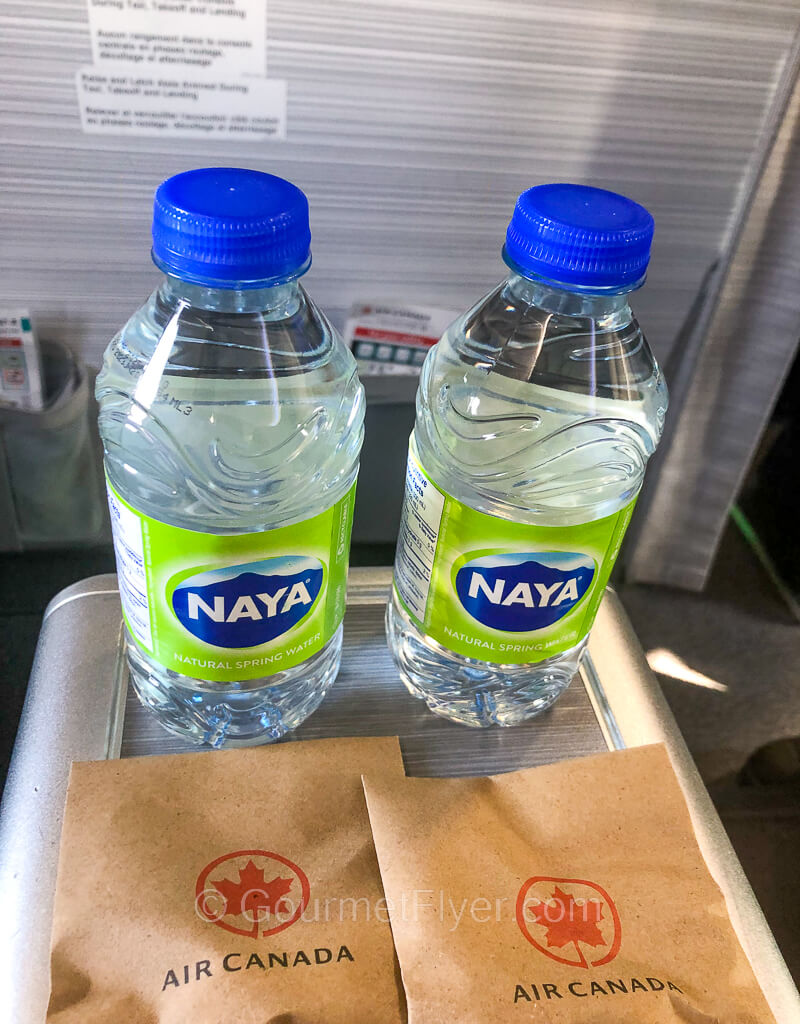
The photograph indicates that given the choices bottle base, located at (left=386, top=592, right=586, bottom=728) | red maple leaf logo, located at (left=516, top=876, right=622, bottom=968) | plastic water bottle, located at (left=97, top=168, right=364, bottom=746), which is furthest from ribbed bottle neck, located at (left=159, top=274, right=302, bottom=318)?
red maple leaf logo, located at (left=516, top=876, right=622, bottom=968)

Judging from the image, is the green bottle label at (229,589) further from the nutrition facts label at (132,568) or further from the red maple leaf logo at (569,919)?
the red maple leaf logo at (569,919)

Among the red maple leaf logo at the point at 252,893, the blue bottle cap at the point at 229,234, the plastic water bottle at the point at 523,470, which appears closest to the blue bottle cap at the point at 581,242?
the plastic water bottle at the point at 523,470

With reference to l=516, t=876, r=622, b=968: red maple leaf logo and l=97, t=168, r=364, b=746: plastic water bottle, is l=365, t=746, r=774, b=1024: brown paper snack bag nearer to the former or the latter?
l=516, t=876, r=622, b=968: red maple leaf logo

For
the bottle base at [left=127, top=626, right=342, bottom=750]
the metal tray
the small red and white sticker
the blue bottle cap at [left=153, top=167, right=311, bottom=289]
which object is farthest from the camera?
the small red and white sticker

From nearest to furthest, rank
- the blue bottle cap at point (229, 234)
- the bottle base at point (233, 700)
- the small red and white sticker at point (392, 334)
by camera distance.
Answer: the blue bottle cap at point (229, 234), the bottle base at point (233, 700), the small red and white sticker at point (392, 334)

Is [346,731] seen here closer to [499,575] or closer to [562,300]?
[499,575]

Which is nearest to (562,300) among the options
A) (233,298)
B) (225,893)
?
(233,298)
